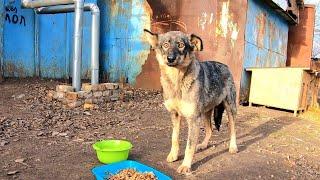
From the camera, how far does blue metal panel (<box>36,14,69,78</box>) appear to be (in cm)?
1045

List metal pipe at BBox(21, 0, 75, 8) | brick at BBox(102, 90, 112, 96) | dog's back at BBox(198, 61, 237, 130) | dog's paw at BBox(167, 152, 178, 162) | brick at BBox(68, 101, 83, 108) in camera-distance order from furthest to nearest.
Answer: metal pipe at BBox(21, 0, 75, 8), brick at BBox(102, 90, 112, 96), brick at BBox(68, 101, 83, 108), dog's paw at BBox(167, 152, 178, 162), dog's back at BBox(198, 61, 237, 130)

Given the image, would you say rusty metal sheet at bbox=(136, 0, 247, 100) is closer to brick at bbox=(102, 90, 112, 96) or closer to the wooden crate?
the wooden crate

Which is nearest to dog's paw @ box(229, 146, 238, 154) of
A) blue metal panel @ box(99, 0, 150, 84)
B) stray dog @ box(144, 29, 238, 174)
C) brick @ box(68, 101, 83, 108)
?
stray dog @ box(144, 29, 238, 174)

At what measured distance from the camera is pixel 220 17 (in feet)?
30.3

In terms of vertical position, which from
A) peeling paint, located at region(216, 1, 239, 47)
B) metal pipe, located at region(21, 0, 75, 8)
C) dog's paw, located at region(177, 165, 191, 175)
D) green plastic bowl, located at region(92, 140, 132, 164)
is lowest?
dog's paw, located at region(177, 165, 191, 175)

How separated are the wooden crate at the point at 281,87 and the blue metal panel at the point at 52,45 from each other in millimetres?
5384

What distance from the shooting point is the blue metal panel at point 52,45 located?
34.3ft

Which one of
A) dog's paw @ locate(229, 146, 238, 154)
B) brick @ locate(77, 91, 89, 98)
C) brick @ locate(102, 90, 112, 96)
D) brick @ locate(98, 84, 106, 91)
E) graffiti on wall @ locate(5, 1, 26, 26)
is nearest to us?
dog's paw @ locate(229, 146, 238, 154)

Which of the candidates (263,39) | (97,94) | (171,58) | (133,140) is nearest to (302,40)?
(263,39)

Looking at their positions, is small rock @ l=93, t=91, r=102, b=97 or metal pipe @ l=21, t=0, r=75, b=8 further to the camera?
metal pipe @ l=21, t=0, r=75, b=8

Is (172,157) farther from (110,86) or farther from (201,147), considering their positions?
(110,86)

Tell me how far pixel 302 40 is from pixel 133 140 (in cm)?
1133

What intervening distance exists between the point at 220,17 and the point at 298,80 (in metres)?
2.48

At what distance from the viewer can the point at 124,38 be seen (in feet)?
34.5
